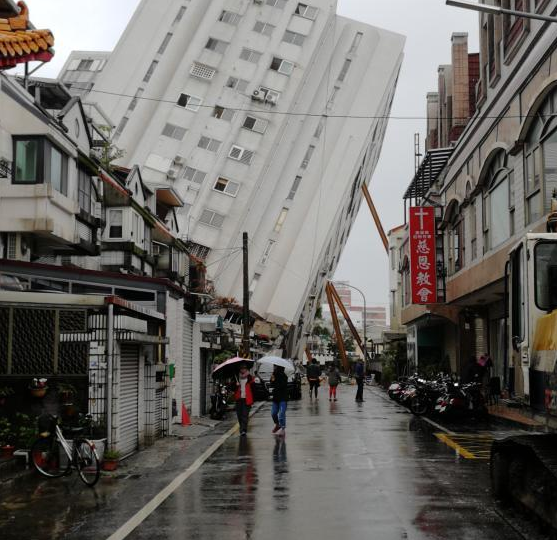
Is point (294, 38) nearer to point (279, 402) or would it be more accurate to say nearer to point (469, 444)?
point (279, 402)

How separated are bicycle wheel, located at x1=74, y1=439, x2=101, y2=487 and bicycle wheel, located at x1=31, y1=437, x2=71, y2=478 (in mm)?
415

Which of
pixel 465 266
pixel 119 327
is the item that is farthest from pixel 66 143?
pixel 465 266

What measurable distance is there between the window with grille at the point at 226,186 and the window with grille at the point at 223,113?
4275mm

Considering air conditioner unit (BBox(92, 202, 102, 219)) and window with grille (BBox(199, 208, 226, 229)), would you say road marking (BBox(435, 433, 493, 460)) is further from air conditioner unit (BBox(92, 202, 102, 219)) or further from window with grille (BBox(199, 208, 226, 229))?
window with grille (BBox(199, 208, 226, 229))

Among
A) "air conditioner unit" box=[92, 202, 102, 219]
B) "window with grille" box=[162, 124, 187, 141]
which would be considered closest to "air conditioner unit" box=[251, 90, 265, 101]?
"window with grille" box=[162, 124, 187, 141]

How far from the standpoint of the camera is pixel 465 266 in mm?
31672

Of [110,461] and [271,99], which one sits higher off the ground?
[271,99]

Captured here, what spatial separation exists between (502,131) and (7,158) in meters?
14.7

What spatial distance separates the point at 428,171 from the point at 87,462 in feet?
100.0

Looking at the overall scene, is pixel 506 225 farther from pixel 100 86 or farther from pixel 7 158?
pixel 100 86

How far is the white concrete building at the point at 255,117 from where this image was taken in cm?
5369

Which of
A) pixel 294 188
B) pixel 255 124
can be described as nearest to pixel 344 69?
pixel 255 124

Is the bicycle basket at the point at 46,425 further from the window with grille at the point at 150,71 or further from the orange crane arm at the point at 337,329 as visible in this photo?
the orange crane arm at the point at 337,329

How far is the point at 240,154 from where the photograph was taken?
179 ft
